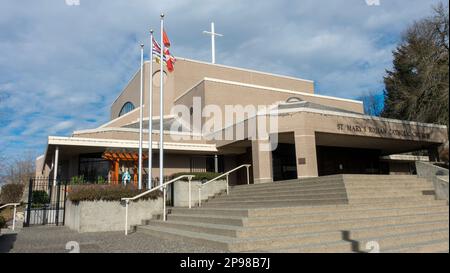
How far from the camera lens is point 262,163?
64.2ft

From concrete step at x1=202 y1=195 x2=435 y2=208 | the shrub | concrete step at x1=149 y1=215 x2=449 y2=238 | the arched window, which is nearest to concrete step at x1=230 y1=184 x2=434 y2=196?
concrete step at x1=202 y1=195 x2=435 y2=208

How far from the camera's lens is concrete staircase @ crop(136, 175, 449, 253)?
686 cm

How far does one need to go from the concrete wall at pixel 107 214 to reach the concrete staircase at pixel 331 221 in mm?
452

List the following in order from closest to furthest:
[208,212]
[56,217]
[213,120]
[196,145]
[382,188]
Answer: [208,212], [382,188], [56,217], [196,145], [213,120]

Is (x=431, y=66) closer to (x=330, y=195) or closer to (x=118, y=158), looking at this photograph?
(x=330, y=195)

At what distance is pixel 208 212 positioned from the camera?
10.4m

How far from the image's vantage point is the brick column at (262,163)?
63.7ft

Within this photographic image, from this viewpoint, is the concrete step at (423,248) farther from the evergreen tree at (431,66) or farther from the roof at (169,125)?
the roof at (169,125)

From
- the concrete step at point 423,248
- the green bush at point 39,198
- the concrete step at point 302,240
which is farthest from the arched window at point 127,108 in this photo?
the concrete step at point 423,248

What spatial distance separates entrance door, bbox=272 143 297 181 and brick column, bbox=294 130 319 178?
245 inches

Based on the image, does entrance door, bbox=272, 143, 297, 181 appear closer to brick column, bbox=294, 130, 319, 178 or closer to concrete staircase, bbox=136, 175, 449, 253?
brick column, bbox=294, 130, 319, 178
